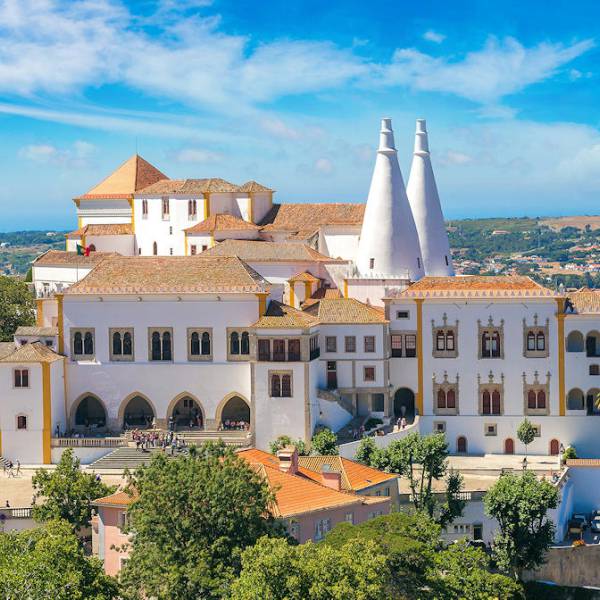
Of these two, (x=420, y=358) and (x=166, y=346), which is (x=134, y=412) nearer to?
(x=166, y=346)

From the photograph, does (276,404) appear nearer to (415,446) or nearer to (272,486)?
(415,446)

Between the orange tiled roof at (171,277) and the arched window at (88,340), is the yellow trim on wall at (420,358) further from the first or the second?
the arched window at (88,340)

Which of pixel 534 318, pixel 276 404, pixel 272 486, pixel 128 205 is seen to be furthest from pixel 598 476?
pixel 128 205

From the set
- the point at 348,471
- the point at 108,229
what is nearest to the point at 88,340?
the point at 348,471

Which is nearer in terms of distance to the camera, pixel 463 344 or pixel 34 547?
pixel 34 547

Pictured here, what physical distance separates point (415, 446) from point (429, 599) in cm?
1415

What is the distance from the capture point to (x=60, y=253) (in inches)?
3401

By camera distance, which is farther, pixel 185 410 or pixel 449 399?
pixel 185 410

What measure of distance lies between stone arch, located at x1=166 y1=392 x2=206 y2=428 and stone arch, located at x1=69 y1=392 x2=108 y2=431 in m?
2.75

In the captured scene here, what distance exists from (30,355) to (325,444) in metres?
12.7

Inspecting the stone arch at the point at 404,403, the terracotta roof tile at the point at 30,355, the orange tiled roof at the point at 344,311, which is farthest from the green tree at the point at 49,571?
the stone arch at the point at 404,403

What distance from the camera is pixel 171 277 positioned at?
6831cm

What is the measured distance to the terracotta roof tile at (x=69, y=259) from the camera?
270 feet

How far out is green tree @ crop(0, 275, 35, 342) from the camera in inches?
3189
